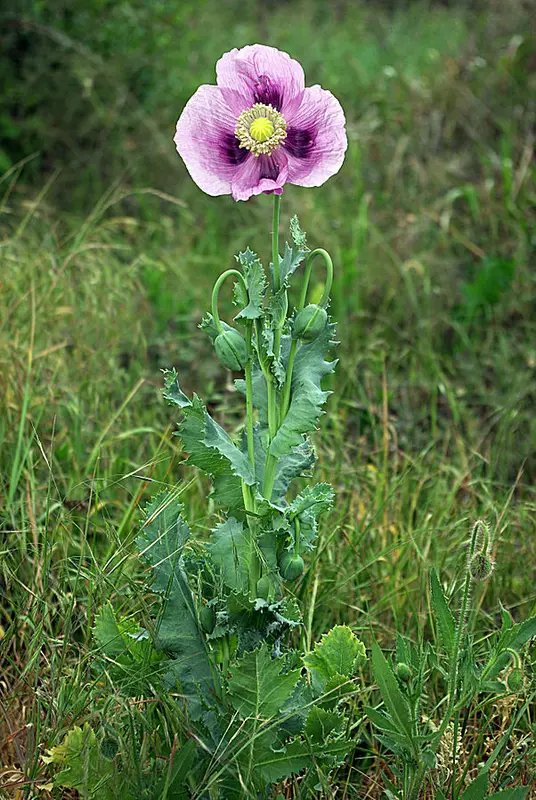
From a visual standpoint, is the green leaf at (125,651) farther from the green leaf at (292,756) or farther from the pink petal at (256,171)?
the pink petal at (256,171)

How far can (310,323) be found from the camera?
1365mm

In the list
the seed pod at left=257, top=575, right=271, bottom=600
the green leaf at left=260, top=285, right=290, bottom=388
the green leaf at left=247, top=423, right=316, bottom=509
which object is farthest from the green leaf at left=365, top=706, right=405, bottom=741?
the green leaf at left=260, top=285, right=290, bottom=388

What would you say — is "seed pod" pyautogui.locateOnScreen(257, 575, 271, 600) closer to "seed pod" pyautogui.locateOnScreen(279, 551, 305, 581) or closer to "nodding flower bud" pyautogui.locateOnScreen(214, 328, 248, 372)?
"seed pod" pyautogui.locateOnScreen(279, 551, 305, 581)

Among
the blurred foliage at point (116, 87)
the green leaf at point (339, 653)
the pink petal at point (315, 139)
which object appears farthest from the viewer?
the blurred foliage at point (116, 87)

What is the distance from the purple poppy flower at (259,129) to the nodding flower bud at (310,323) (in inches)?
7.0

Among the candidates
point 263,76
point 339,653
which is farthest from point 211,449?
point 263,76

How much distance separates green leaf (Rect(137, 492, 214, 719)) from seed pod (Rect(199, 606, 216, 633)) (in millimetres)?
52

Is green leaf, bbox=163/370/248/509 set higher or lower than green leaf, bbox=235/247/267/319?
lower

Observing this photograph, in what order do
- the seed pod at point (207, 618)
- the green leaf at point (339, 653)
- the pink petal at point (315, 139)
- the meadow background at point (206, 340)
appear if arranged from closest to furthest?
the pink petal at point (315, 139) < the seed pod at point (207, 618) < the green leaf at point (339, 653) < the meadow background at point (206, 340)

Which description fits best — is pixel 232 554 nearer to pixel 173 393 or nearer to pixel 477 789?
pixel 173 393

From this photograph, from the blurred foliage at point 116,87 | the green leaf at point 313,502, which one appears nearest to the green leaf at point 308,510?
the green leaf at point 313,502

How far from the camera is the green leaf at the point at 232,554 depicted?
1427mm

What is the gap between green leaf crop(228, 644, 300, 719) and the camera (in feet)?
4.37

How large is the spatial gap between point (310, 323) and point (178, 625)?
51cm
